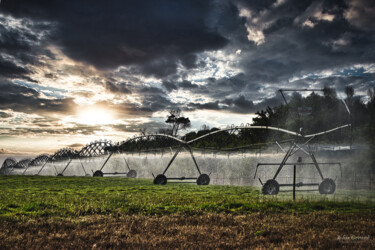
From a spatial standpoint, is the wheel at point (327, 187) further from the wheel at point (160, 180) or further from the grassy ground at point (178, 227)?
the wheel at point (160, 180)

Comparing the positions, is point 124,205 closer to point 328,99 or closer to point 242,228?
point 242,228

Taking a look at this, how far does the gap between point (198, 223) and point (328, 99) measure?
4319cm

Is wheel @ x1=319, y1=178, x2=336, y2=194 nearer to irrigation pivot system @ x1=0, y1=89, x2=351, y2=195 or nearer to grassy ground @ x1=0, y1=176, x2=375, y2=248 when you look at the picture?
irrigation pivot system @ x1=0, y1=89, x2=351, y2=195

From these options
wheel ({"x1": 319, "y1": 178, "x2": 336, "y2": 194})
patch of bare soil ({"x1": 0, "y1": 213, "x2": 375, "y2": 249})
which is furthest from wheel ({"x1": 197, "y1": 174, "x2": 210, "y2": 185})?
patch of bare soil ({"x1": 0, "y1": 213, "x2": 375, "y2": 249})

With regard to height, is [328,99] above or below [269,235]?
above

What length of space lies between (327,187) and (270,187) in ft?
12.6

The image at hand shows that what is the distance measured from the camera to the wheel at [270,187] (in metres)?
15.6

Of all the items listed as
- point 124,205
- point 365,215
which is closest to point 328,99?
point 365,215

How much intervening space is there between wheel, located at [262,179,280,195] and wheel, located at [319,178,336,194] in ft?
10.2

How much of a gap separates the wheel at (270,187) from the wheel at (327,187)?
3.10 metres

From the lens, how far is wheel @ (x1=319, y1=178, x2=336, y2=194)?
16938mm

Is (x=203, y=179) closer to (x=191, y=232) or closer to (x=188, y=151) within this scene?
(x=188, y=151)

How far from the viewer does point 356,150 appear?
2750 cm

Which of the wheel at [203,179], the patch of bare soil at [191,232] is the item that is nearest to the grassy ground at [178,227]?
the patch of bare soil at [191,232]
